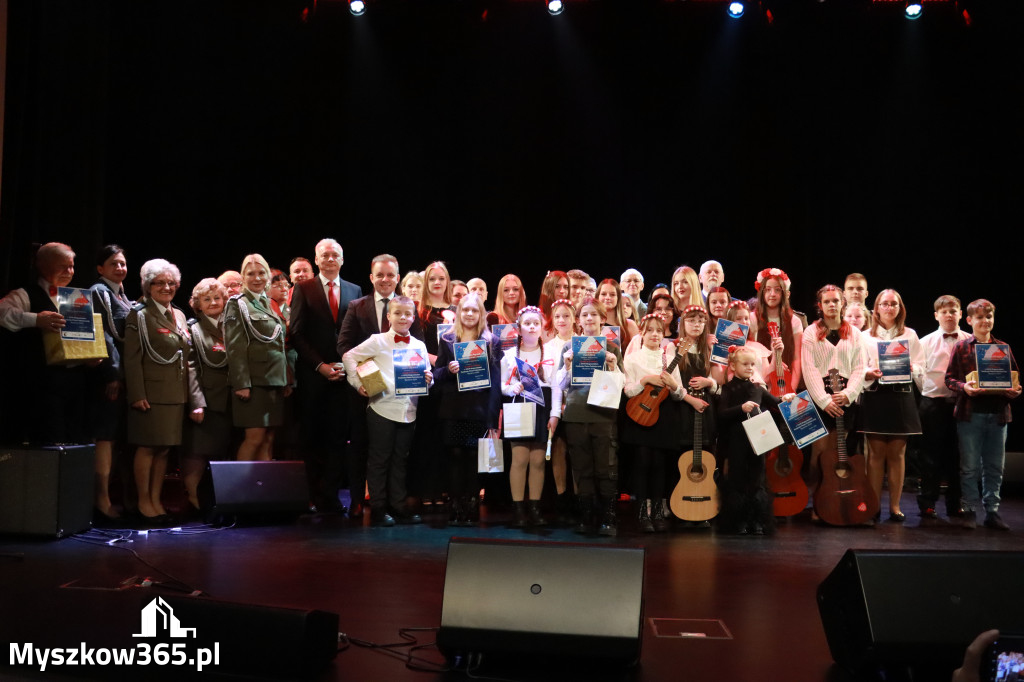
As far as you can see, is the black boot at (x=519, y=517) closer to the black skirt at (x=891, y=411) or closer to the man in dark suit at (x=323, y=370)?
→ the man in dark suit at (x=323, y=370)

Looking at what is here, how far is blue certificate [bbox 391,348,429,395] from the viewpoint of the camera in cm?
584

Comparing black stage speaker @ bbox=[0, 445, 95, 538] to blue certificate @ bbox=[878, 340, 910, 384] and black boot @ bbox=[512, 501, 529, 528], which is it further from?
blue certificate @ bbox=[878, 340, 910, 384]

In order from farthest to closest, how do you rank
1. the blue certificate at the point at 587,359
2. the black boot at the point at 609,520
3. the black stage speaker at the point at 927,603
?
the blue certificate at the point at 587,359 → the black boot at the point at 609,520 → the black stage speaker at the point at 927,603

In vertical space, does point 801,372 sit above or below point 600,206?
below

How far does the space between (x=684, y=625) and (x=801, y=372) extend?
3.41 meters

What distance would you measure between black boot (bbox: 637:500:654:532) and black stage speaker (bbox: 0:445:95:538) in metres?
3.43

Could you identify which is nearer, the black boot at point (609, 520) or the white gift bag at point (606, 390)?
the black boot at point (609, 520)

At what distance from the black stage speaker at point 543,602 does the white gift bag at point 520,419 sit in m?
2.83

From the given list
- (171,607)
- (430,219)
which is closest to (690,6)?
(430,219)

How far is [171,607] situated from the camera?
2658 mm

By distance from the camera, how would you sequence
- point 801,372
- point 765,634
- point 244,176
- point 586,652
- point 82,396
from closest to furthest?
point 586,652
point 765,634
point 82,396
point 801,372
point 244,176

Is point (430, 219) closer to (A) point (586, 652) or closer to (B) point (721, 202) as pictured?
(B) point (721, 202)

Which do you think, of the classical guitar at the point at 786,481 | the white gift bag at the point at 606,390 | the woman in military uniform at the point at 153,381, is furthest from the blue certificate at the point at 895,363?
the woman in military uniform at the point at 153,381

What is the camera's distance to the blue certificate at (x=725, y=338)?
5754 mm
